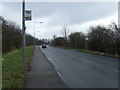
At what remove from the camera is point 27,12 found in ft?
31.9

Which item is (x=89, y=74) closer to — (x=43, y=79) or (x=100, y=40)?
(x=43, y=79)

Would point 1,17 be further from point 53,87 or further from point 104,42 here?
point 53,87

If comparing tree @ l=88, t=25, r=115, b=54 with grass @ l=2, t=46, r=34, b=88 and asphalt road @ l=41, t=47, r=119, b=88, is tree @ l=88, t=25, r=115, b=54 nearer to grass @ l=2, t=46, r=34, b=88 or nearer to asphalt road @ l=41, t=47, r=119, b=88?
asphalt road @ l=41, t=47, r=119, b=88

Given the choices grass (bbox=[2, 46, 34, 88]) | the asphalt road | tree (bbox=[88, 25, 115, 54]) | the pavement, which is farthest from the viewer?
tree (bbox=[88, 25, 115, 54])

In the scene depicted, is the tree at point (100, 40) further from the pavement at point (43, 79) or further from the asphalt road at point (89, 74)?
the pavement at point (43, 79)

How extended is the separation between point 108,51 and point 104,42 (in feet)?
9.97

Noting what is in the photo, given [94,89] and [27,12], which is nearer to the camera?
[94,89]

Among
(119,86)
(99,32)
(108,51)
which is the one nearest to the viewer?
(119,86)

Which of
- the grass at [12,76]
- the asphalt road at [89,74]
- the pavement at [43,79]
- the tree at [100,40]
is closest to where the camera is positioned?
the grass at [12,76]

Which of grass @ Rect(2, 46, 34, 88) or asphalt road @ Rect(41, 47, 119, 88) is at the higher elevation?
grass @ Rect(2, 46, 34, 88)

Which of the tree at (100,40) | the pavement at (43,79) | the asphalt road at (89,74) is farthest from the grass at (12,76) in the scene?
the tree at (100,40)

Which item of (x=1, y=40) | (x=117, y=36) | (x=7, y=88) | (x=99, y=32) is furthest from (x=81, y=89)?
(x=99, y=32)

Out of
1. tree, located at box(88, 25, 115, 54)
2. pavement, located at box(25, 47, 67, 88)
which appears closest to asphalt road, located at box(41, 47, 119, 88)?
pavement, located at box(25, 47, 67, 88)

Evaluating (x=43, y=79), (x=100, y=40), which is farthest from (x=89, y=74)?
(x=100, y=40)
